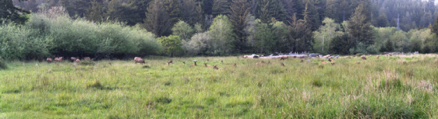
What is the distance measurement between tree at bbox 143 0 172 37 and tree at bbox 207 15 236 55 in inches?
634

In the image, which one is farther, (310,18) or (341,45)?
(310,18)

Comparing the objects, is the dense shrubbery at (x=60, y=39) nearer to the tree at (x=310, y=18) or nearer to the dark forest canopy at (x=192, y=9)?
the dark forest canopy at (x=192, y=9)

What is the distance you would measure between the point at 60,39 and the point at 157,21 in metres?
37.3

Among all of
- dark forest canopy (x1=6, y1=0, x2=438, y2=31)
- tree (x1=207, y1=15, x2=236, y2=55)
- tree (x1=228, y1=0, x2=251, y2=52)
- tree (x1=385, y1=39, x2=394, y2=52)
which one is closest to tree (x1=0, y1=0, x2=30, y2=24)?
dark forest canopy (x1=6, y1=0, x2=438, y2=31)

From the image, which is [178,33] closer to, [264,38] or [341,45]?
[264,38]

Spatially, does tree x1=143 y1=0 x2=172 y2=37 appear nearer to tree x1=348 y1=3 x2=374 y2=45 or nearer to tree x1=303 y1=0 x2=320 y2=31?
tree x1=303 y1=0 x2=320 y2=31

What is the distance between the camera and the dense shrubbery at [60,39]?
1633cm

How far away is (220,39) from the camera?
4800 cm

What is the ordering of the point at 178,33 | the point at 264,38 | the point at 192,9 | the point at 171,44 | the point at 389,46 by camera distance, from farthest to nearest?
the point at 192,9, the point at 389,46, the point at 264,38, the point at 178,33, the point at 171,44

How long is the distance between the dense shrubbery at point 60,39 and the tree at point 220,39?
19741mm

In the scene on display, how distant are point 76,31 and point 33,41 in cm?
439

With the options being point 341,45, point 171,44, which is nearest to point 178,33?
point 171,44

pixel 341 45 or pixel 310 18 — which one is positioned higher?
pixel 310 18

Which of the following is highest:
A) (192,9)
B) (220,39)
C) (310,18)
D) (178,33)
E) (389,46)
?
(192,9)
